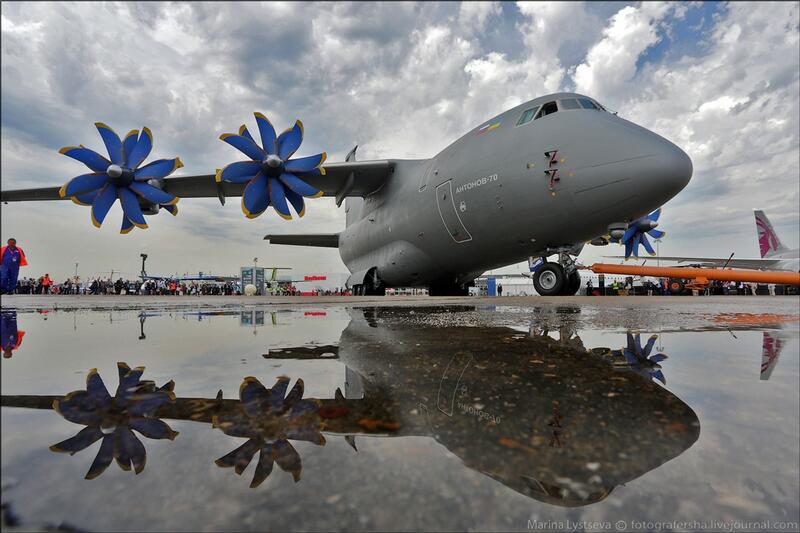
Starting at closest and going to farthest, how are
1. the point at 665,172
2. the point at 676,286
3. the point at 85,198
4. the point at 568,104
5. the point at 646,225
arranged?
the point at 665,172 < the point at 568,104 < the point at 85,198 < the point at 646,225 < the point at 676,286

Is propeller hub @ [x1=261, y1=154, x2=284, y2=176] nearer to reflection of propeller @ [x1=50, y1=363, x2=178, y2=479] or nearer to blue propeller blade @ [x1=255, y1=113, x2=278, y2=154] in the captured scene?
blue propeller blade @ [x1=255, y1=113, x2=278, y2=154]

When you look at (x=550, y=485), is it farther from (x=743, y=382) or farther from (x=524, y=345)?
(x=524, y=345)

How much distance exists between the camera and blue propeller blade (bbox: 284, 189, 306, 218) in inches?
410

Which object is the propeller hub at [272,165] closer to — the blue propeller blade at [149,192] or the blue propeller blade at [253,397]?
the blue propeller blade at [149,192]

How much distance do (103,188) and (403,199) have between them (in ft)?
26.4

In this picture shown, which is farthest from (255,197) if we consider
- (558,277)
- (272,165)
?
(558,277)

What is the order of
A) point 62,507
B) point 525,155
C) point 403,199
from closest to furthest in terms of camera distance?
1. point 62,507
2. point 525,155
3. point 403,199

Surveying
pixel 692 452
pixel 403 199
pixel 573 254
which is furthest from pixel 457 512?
pixel 403 199

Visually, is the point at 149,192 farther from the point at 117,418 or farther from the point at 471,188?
the point at 117,418

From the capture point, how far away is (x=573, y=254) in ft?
29.7

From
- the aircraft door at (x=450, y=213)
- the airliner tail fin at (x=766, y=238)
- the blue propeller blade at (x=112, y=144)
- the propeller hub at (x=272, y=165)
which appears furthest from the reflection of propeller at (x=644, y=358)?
the airliner tail fin at (x=766, y=238)

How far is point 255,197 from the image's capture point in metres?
9.92

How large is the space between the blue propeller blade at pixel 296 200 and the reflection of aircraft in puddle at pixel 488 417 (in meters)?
9.11

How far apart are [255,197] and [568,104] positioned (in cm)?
760
